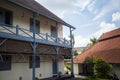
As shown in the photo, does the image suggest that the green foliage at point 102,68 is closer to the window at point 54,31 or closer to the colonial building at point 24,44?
the colonial building at point 24,44

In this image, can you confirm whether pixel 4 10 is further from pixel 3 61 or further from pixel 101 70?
pixel 101 70

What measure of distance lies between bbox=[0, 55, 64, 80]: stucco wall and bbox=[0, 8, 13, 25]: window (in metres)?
3.24

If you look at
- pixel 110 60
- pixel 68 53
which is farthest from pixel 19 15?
pixel 110 60

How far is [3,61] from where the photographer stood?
13125 millimetres

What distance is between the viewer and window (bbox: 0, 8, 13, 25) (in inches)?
521

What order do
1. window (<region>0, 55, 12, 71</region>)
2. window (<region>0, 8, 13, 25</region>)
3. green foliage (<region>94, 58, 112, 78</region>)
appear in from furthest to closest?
green foliage (<region>94, 58, 112, 78</region>) → window (<region>0, 8, 13, 25</region>) → window (<region>0, 55, 12, 71</region>)

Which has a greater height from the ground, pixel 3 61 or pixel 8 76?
pixel 3 61

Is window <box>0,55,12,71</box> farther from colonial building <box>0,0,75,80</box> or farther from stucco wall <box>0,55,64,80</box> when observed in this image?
stucco wall <box>0,55,64,80</box>

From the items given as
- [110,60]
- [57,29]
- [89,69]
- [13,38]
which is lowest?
[89,69]

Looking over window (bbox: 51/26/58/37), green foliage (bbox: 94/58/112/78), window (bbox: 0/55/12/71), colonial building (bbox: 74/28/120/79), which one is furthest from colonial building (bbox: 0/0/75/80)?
colonial building (bbox: 74/28/120/79)

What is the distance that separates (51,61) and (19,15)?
24.2ft

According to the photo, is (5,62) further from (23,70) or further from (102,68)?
(102,68)

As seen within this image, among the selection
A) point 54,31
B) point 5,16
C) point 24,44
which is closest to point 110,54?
point 54,31

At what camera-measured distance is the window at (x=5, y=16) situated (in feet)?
43.4
